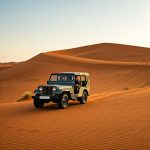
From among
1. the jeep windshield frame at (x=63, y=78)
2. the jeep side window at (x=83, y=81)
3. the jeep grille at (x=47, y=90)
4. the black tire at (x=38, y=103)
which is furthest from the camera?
the jeep side window at (x=83, y=81)

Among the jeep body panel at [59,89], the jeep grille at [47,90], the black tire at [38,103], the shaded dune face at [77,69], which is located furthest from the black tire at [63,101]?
the shaded dune face at [77,69]

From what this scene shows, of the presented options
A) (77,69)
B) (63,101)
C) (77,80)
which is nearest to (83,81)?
(77,80)

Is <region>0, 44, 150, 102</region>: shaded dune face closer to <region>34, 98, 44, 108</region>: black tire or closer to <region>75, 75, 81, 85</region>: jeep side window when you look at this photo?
<region>75, 75, 81, 85</region>: jeep side window

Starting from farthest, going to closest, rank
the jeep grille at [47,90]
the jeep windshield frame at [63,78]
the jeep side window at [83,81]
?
the jeep side window at [83,81] → the jeep windshield frame at [63,78] → the jeep grille at [47,90]

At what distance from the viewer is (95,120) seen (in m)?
10.7

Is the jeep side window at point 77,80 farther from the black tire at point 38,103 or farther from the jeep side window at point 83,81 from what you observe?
the black tire at point 38,103

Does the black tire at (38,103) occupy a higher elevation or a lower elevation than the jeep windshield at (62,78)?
lower

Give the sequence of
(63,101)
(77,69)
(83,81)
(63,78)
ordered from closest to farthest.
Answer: (63,101), (63,78), (83,81), (77,69)

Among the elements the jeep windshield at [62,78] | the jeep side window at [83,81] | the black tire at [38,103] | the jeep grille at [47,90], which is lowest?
the black tire at [38,103]

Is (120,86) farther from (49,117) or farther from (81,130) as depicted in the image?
(81,130)

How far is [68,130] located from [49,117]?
2.60 metres

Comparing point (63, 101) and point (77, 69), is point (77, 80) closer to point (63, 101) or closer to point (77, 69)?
point (63, 101)

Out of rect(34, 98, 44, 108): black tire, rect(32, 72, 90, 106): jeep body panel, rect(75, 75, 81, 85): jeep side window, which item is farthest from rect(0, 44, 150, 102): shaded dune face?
rect(34, 98, 44, 108): black tire

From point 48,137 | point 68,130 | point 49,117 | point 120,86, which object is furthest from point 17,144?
point 120,86
